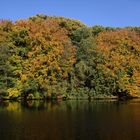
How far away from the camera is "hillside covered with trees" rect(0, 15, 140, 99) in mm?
70750

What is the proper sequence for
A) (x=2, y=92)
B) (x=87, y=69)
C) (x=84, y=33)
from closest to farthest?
1. (x=2, y=92)
2. (x=87, y=69)
3. (x=84, y=33)

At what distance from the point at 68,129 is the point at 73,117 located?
864 cm

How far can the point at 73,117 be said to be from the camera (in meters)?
43.0

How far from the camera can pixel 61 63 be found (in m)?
73.4

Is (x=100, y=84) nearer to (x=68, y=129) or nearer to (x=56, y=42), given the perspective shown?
(x=56, y=42)

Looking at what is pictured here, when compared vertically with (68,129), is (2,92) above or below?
above

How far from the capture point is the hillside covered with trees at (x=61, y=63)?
70.8 metres

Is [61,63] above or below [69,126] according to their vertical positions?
above

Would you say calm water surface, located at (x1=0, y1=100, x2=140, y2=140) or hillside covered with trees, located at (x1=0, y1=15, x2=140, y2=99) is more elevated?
hillside covered with trees, located at (x1=0, y1=15, x2=140, y2=99)

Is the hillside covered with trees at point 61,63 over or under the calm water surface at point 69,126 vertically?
over

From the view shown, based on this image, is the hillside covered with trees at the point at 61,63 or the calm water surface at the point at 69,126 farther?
the hillside covered with trees at the point at 61,63

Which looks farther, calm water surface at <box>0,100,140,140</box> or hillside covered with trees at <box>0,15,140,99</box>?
hillside covered with trees at <box>0,15,140,99</box>

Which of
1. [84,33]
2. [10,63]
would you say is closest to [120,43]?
[84,33]

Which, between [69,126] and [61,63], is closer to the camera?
[69,126]
